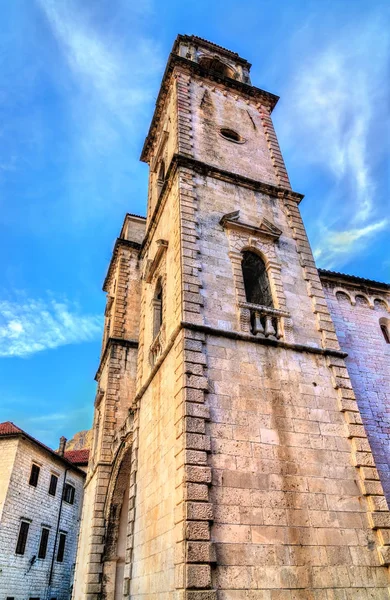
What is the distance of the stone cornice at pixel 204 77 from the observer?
1683cm

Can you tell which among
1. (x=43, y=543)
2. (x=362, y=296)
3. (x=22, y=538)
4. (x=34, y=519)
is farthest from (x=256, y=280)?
(x=43, y=543)

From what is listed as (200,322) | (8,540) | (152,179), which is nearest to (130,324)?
(152,179)

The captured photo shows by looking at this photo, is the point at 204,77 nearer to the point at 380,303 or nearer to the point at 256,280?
the point at 256,280

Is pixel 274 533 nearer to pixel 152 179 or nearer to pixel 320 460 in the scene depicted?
pixel 320 460

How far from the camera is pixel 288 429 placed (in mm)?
8297

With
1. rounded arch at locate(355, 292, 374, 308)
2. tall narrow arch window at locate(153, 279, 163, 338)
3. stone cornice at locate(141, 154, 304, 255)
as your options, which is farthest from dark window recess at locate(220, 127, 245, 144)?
rounded arch at locate(355, 292, 374, 308)

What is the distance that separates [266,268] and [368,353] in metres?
4.64

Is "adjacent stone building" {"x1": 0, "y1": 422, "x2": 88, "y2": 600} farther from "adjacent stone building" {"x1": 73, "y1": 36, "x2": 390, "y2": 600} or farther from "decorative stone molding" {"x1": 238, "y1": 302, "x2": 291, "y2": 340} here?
"decorative stone molding" {"x1": 238, "y1": 302, "x2": 291, "y2": 340}

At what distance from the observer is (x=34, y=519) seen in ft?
73.9

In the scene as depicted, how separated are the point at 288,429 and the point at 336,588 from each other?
2626mm

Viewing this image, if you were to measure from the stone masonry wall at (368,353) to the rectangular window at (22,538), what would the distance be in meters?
18.7

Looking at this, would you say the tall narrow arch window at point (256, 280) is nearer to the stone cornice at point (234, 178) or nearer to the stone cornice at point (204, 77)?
the stone cornice at point (234, 178)

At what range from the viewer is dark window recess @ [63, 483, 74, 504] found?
87.2 ft

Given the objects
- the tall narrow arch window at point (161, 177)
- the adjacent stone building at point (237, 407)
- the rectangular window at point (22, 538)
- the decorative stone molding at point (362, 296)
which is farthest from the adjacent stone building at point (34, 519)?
the decorative stone molding at point (362, 296)
